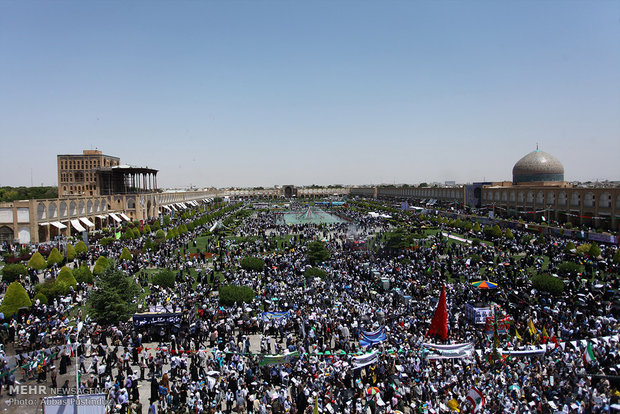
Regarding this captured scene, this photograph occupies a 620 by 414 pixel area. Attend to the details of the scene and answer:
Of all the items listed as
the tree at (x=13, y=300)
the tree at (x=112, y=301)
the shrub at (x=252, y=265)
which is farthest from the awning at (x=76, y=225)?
the tree at (x=112, y=301)

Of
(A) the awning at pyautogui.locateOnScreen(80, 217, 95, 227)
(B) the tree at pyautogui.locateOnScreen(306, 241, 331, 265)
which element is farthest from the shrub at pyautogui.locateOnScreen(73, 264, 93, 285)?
(A) the awning at pyautogui.locateOnScreen(80, 217, 95, 227)

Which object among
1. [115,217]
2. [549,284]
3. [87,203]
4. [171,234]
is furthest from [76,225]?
[549,284]

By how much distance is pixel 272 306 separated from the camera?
15516 mm

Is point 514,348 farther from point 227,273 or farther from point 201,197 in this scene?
point 201,197

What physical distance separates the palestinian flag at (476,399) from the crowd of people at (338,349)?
7 cm

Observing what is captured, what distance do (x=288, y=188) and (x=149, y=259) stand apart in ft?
392

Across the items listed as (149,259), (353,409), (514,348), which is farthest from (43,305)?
(514,348)

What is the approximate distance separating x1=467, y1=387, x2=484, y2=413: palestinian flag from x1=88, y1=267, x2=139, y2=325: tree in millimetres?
10479

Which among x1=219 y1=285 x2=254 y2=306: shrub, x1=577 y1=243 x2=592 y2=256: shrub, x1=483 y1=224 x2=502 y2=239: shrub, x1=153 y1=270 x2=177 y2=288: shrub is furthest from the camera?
x1=483 y1=224 x2=502 y2=239: shrub

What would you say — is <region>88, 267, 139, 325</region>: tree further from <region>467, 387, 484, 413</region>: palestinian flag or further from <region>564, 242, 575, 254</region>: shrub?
<region>564, 242, 575, 254</region>: shrub

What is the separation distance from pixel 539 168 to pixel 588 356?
165 feet

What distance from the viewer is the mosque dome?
179 ft

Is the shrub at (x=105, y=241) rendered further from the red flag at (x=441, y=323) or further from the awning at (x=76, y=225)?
the red flag at (x=441, y=323)

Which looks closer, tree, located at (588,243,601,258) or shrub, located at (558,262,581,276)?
shrub, located at (558,262,581,276)
